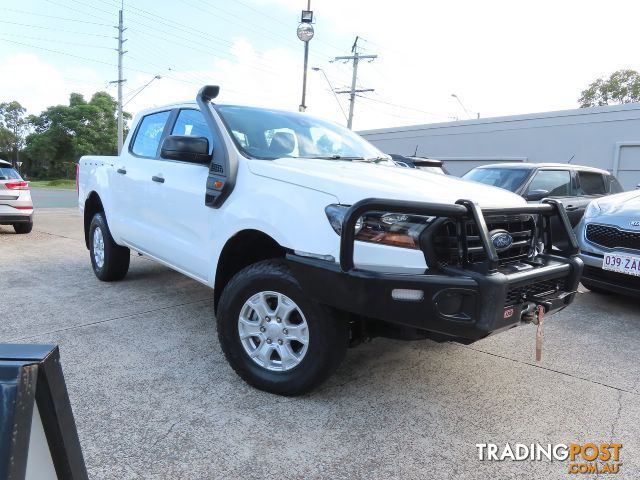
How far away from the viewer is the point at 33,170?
228 feet

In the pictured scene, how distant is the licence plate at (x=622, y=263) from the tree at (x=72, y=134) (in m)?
64.1

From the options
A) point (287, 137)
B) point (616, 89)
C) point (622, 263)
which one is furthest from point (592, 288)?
point (616, 89)

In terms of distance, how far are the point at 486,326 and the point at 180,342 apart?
2322 millimetres

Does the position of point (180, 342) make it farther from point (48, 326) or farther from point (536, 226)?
point (536, 226)

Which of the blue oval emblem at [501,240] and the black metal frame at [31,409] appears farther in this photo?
the blue oval emblem at [501,240]

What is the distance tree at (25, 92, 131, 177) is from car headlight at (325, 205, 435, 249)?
6455cm

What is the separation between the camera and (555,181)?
721 centimetres

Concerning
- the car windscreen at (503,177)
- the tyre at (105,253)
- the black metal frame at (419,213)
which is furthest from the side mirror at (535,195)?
the tyre at (105,253)

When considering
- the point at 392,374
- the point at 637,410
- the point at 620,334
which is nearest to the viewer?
the point at 637,410

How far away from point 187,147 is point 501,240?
2.03 metres

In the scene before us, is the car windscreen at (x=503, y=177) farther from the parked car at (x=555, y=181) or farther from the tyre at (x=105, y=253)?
the tyre at (x=105, y=253)

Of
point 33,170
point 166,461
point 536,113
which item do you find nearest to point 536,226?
point 166,461

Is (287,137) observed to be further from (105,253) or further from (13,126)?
(13,126)

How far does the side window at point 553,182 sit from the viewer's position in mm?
7001
